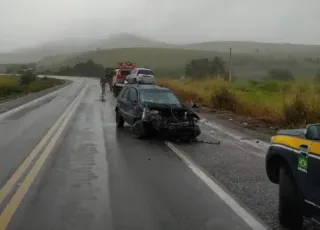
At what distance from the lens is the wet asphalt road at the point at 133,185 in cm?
619

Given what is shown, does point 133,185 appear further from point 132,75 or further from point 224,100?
point 132,75

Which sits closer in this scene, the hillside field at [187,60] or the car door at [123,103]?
the car door at [123,103]

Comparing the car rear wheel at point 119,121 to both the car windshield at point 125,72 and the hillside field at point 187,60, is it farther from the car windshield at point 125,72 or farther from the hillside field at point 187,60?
the hillside field at point 187,60

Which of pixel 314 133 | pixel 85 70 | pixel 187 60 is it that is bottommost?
pixel 85 70

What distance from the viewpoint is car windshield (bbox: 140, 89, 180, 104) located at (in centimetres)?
1518

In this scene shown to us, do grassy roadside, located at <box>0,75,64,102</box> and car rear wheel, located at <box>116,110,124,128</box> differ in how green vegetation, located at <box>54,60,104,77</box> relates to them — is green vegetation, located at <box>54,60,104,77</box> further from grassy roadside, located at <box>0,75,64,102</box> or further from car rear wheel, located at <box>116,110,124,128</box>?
car rear wheel, located at <box>116,110,124,128</box>

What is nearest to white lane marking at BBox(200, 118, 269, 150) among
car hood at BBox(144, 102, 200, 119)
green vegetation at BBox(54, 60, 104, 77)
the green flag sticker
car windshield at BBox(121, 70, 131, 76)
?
car hood at BBox(144, 102, 200, 119)

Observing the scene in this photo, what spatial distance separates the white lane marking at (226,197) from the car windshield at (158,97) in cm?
411

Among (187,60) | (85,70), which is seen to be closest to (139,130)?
(85,70)

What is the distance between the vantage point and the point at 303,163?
5398 millimetres

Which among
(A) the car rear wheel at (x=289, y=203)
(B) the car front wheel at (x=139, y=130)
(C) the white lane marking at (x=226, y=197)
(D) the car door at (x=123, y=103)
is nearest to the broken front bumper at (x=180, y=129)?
(B) the car front wheel at (x=139, y=130)

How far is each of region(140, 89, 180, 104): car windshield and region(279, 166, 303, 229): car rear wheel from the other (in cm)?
918

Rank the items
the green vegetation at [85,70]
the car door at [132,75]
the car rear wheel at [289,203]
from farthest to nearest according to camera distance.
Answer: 1. the green vegetation at [85,70]
2. the car door at [132,75]
3. the car rear wheel at [289,203]

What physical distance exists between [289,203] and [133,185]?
2945mm
